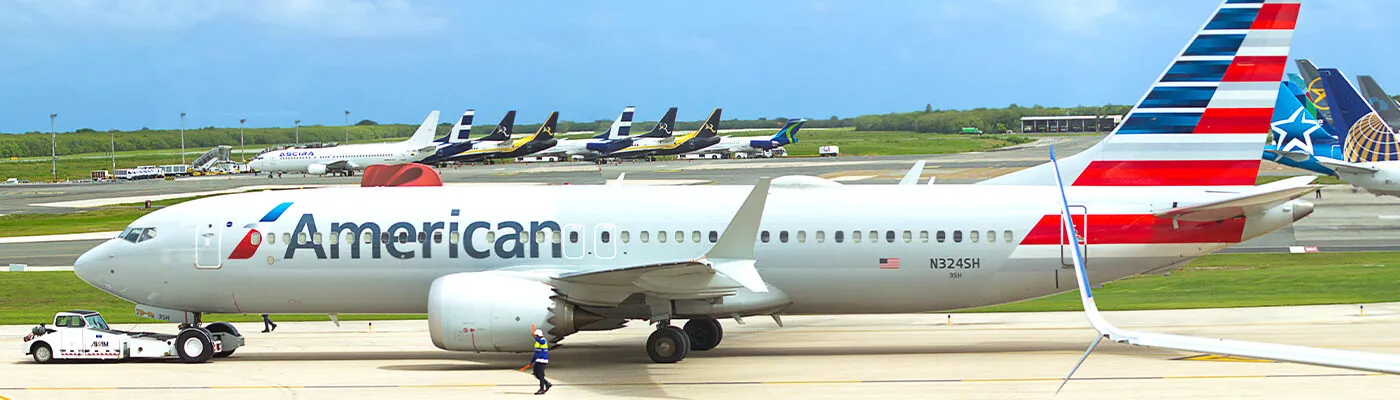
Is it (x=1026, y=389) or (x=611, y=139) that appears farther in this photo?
(x=611, y=139)

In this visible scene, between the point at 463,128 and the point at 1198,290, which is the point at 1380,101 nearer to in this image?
the point at 1198,290

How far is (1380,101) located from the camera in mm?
72875

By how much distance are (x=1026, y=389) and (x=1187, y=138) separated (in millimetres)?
7393

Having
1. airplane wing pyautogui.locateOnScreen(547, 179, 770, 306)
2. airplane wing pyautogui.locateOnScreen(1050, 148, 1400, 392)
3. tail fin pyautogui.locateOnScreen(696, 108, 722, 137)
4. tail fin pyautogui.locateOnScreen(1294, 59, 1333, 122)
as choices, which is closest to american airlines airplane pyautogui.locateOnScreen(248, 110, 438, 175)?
tail fin pyautogui.locateOnScreen(696, 108, 722, 137)

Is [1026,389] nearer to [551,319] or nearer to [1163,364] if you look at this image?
[1163,364]

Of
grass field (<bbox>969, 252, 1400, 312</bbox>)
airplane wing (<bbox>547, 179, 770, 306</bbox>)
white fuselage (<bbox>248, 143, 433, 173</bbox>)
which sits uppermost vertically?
white fuselage (<bbox>248, 143, 433, 173</bbox>)

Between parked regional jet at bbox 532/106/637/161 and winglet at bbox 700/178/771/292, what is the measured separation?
127m

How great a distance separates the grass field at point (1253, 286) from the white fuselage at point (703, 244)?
895 centimetres

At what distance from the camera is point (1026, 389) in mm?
20031

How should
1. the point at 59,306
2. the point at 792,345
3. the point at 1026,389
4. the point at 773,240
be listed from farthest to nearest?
1. the point at 59,306
2. the point at 792,345
3. the point at 773,240
4. the point at 1026,389

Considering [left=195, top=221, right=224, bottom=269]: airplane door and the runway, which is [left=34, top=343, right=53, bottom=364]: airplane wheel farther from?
[left=195, top=221, right=224, bottom=269]: airplane door

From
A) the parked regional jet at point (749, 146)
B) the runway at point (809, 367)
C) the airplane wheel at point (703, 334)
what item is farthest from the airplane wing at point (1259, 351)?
the parked regional jet at point (749, 146)

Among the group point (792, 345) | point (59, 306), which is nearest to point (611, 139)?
point (59, 306)

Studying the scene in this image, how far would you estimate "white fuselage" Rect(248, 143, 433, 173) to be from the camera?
12637cm
